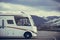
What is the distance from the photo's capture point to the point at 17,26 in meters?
3.66

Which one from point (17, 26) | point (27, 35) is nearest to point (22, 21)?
point (17, 26)

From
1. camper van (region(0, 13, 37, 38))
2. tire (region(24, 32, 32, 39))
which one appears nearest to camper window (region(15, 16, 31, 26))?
camper van (region(0, 13, 37, 38))

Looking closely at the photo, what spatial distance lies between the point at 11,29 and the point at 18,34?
0.17 meters

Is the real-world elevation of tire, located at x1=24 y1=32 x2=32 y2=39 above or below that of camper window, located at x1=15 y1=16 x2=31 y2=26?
below

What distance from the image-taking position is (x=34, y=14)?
3732mm

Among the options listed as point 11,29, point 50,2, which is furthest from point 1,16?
point 50,2

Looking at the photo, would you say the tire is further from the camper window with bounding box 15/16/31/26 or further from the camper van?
the camper window with bounding box 15/16/31/26

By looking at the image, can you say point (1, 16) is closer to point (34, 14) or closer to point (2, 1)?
point (2, 1)

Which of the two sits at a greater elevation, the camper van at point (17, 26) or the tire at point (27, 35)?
the camper van at point (17, 26)

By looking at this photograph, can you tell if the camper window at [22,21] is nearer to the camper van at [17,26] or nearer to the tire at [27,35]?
the camper van at [17,26]

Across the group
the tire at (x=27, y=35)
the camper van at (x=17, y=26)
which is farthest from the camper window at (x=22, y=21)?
the tire at (x=27, y=35)

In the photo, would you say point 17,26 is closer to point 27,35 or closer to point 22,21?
point 22,21

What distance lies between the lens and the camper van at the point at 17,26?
3.66m

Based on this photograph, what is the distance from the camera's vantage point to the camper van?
3.66 metres
